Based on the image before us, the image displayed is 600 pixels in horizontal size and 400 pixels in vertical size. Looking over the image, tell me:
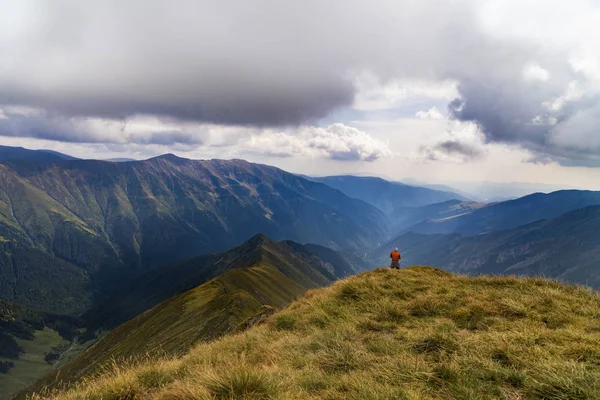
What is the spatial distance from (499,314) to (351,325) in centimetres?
545

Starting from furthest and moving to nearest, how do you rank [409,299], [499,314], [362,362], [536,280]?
[536,280] → [409,299] → [499,314] → [362,362]

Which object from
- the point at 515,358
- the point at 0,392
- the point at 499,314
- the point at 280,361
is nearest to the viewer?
the point at 515,358

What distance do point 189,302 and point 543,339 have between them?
3658 inches

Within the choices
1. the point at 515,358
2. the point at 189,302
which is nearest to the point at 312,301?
the point at 515,358

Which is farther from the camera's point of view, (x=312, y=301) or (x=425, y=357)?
(x=312, y=301)

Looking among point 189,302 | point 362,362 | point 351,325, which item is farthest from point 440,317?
point 189,302

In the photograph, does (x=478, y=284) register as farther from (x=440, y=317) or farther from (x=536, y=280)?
(x=440, y=317)

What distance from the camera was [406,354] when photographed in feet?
28.5

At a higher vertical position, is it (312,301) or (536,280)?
(536,280)

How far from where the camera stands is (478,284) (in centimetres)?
1608

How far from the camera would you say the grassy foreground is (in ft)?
21.5

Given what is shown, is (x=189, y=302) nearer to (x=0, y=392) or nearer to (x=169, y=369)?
(x=169, y=369)

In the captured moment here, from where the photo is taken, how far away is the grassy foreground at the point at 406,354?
656cm

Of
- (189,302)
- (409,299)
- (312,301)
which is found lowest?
(189,302)
